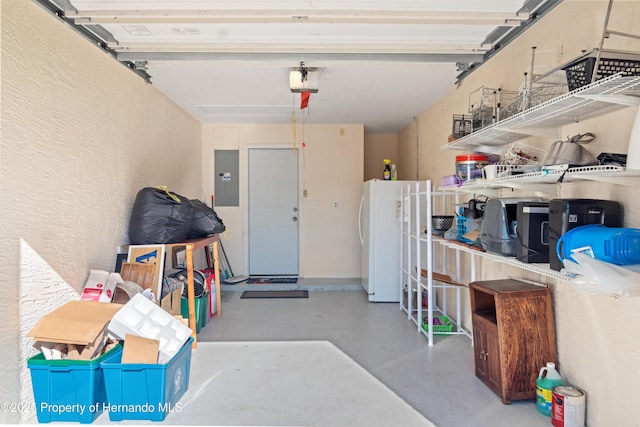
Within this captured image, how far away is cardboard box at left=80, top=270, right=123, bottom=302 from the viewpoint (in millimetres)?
2613

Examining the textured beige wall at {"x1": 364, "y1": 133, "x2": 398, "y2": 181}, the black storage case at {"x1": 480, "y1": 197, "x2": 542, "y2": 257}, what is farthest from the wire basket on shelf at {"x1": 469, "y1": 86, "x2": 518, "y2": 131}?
the textured beige wall at {"x1": 364, "y1": 133, "x2": 398, "y2": 181}

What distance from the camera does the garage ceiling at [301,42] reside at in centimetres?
238

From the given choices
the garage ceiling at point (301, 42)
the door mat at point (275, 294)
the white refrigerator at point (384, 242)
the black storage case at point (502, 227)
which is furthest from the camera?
the door mat at point (275, 294)

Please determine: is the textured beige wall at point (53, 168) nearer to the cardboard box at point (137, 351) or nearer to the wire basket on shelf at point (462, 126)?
the cardboard box at point (137, 351)

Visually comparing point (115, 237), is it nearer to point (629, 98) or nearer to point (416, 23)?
point (416, 23)

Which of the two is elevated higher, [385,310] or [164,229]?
[164,229]

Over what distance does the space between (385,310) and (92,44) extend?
3.75 metres

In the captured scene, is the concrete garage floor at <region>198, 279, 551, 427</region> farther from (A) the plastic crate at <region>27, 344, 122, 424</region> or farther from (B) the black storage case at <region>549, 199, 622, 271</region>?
(B) the black storage case at <region>549, 199, 622, 271</region>

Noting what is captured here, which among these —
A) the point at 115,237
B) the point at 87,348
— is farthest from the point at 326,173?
the point at 87,348

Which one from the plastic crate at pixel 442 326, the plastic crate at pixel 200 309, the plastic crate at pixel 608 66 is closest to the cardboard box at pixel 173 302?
the plastic crate at pixel 200 309

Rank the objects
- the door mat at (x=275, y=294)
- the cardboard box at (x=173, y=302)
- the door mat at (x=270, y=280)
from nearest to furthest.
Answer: the cardboard box at (x=173, y=302) < the door mat at (x=275, y=294) < the door mat at (x=270, y=280)

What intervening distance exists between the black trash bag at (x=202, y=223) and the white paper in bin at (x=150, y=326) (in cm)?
151

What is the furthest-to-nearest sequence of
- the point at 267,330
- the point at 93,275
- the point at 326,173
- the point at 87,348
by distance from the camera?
the point at 326,173
the point at 267,330
the point at 93,275
the point at 87,348

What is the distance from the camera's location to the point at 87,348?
214cm
